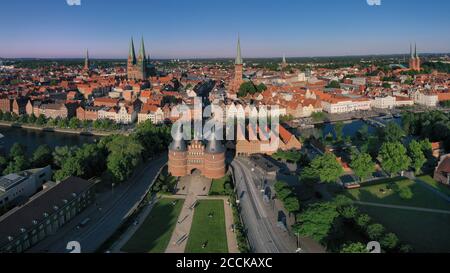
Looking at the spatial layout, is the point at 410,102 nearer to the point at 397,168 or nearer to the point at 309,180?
the point at 397,168

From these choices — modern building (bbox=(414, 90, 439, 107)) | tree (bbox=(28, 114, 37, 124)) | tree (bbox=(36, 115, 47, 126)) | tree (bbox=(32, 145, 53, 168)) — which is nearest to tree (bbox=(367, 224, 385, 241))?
tree (bbox=(32, 145, 53, 168))

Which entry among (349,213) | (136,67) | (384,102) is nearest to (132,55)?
(136,67)

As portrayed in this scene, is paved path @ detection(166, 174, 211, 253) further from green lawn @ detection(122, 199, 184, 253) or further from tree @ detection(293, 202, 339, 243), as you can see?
tree @ detection(293, 202, 339, 243)

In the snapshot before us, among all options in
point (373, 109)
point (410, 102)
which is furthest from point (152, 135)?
point (410, 102)

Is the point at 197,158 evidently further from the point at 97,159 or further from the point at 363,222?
the point at 363,222

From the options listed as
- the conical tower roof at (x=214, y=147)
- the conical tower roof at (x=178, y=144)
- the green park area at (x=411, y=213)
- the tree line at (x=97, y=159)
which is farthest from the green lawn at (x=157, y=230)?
the green park area at (x=411, y=213)

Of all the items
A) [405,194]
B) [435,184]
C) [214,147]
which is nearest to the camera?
[405,194]
